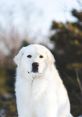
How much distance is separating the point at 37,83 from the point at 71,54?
11.2 metres

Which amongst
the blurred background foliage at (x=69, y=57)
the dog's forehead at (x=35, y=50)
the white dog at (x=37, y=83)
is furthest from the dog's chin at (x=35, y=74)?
the blurred background foliage at (x=69, y=57)

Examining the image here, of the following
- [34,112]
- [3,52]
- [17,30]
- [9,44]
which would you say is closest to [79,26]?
[34,112]

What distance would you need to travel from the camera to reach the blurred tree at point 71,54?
67.6 ft

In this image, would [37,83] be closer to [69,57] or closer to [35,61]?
[35,61]

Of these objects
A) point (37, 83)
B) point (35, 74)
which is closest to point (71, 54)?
point (37, 83)

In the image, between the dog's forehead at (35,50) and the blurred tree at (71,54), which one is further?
the blurred tree at (71,54)

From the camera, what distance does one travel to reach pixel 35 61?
9844 mm

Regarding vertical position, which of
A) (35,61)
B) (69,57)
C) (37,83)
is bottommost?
(69,57)

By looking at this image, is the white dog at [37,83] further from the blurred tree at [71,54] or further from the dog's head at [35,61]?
the blurred tree at [71,54]

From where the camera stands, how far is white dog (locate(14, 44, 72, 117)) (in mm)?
9906

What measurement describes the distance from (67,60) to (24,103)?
422 inches

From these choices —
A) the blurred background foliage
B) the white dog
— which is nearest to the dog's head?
the white dog

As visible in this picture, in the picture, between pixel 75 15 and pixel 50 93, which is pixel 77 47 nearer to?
pixel 75 15

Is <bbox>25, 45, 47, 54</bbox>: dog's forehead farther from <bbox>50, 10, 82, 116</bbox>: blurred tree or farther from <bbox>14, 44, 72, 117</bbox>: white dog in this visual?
<bbox>50, 10, 82, 116</bbox>: blurred tree
